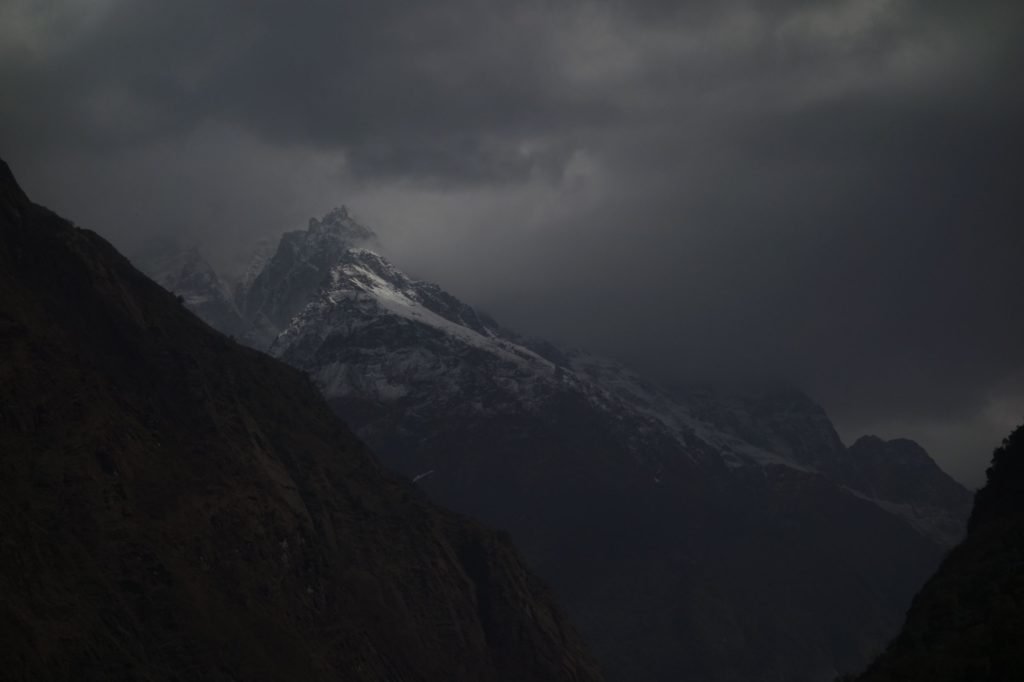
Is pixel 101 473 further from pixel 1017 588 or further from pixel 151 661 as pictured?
pixel 1017 588

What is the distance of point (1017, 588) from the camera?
101 m

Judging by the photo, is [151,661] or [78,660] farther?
[151,661]

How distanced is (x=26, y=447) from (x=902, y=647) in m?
116

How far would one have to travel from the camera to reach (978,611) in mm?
109000

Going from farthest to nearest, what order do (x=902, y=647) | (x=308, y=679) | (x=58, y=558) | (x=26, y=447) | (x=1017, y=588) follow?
1. (x=308, y=679)
2. (x=26, y=447)
3. (x=58, y=558)
4. (x=902, y=647)
5. (x=1017, y=588)

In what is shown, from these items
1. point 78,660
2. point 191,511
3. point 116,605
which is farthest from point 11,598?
point 191,511

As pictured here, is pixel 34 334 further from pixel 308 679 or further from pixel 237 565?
pixel 308 679

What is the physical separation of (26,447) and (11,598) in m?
34.2

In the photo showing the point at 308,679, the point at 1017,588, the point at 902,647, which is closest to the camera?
the point at 1017,588

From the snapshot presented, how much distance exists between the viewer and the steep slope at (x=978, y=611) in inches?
3423

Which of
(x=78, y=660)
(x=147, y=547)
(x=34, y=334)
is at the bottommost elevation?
(x=78, y=660)

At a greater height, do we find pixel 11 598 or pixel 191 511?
pixel 191 511

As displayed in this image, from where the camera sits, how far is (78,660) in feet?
494

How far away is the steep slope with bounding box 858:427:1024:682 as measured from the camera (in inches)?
3423
